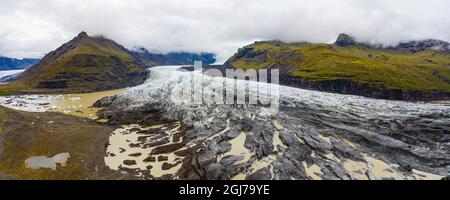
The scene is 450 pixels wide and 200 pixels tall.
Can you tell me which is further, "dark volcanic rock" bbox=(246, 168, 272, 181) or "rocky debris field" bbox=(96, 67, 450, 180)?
"rocky debris field" bbox=(96, 67, 450, 180)

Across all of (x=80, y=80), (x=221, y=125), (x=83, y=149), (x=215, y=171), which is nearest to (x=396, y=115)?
(x=221, y=125)

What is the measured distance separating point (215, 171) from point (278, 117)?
29702 millimetres

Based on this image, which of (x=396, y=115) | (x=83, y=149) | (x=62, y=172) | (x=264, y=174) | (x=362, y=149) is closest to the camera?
(x=264, y=174)

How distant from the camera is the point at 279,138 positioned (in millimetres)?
62031

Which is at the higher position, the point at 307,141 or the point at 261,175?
the point at 307,141

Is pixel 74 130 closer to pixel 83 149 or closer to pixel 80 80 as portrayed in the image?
pixel 83 149

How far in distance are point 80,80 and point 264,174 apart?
→ 174 m

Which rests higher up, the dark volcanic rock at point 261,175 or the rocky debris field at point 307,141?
the rocky debris field at point 307,141

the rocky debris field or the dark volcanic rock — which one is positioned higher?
the rocky debris field

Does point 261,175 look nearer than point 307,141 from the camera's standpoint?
Yes

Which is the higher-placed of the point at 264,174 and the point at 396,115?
the point at 396,115

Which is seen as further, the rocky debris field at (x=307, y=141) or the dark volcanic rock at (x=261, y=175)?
the rocky debris field at (x=307, y=141)

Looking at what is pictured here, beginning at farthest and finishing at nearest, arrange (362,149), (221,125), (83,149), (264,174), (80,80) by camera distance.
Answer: (80,80) < (221,125) < (83,149) < (362,149) < (264,174)

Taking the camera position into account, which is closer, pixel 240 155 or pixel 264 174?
pixel 264 174
